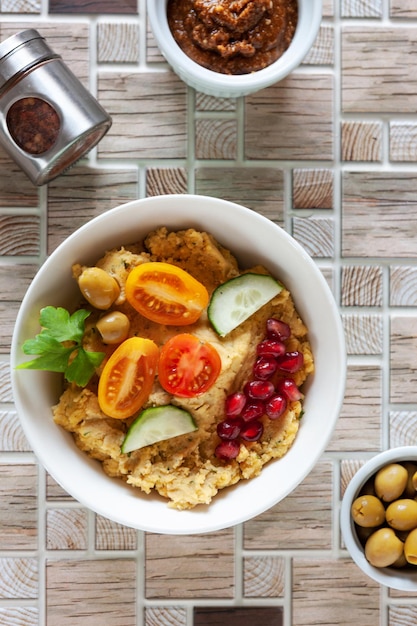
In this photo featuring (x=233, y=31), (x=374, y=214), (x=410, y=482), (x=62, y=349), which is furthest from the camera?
(x=374, y=214)

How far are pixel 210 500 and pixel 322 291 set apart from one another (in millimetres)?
481

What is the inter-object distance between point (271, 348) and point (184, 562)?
60 cm

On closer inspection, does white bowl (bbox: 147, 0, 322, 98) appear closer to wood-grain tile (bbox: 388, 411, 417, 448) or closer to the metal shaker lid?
the metal shaker lid

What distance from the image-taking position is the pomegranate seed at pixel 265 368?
158cm

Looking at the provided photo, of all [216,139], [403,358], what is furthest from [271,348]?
[216,139]

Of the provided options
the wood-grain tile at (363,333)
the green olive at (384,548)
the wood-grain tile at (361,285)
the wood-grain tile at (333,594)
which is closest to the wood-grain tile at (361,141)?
the wood-grain tile at (361,285)

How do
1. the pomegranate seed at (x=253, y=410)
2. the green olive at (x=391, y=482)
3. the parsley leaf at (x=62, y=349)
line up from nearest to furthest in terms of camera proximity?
the parsley leaf at (x=62, y=349), the pomegranate seed at (x=253, y=410), the green olive at (x=391, y=482)

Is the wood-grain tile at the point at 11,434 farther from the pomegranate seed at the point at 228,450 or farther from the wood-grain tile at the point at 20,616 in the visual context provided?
the pomegranate seed at the point at 228,450

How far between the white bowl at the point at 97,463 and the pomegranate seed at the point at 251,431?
78 millimetres

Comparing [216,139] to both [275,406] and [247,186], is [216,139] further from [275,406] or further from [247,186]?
[275,406]

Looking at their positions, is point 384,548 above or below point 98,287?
below

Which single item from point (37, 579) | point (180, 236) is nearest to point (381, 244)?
point (180, 236)

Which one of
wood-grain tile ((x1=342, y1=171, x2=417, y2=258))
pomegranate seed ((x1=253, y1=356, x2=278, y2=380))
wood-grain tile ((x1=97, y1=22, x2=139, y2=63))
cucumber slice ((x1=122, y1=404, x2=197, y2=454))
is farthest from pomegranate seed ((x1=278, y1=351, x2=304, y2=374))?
wood-grain tile ((x1=97, y1=22, x2=139, y2=63))

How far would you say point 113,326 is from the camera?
153 centimetres
